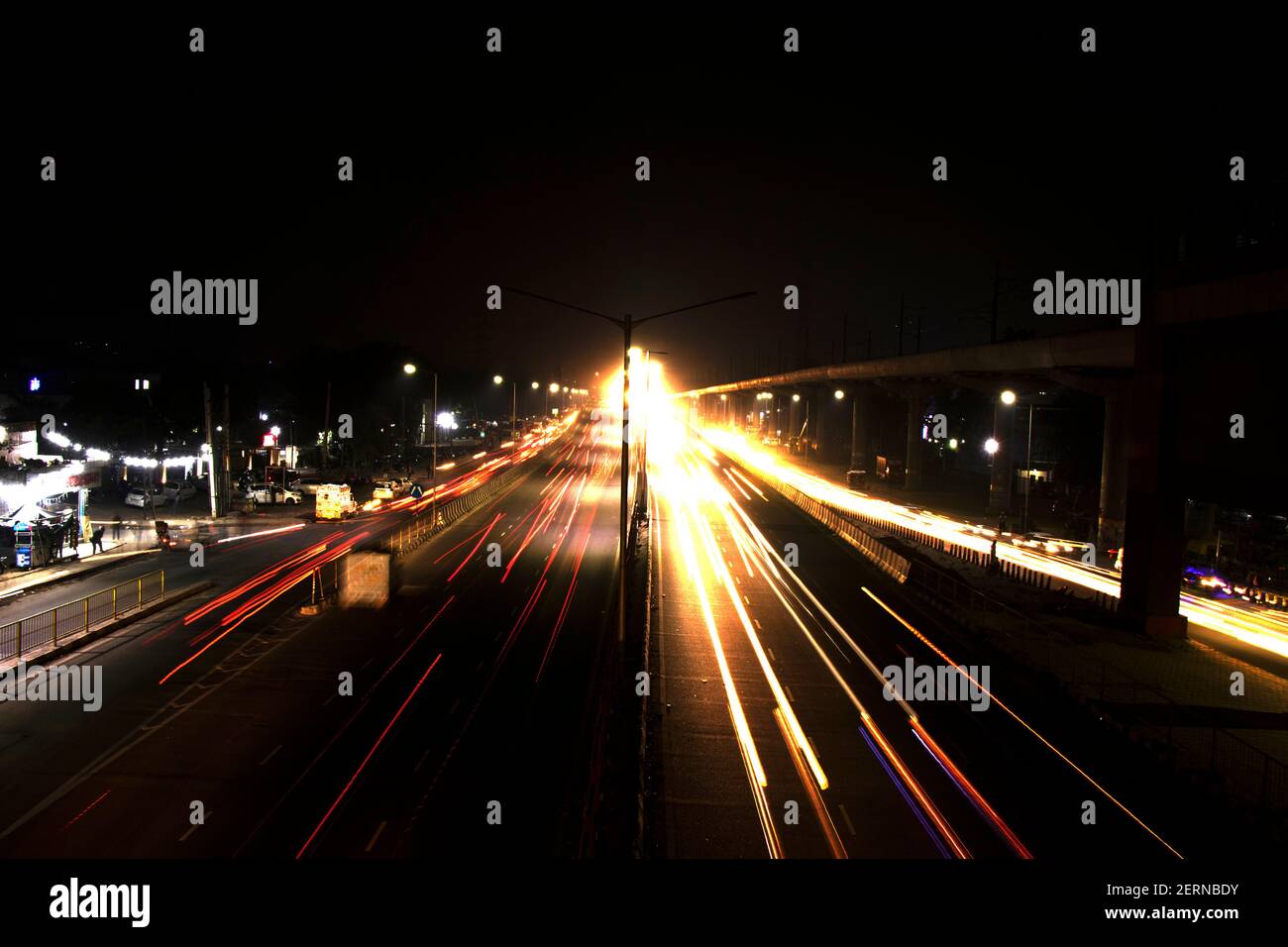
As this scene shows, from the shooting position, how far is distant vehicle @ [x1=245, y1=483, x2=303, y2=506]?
4441 centimetres

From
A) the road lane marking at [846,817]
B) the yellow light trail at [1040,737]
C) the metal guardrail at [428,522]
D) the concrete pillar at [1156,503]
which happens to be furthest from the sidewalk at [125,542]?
the concrete pillar at [1156,503]

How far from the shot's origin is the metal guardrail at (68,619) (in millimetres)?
17031

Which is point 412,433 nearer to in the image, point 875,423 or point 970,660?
point 875,423

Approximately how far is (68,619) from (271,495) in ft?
86.9

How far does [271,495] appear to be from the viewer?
44.6 m

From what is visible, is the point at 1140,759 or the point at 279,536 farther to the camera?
the point at 279,536

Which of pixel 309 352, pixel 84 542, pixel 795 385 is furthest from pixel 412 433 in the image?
pixel 84 542

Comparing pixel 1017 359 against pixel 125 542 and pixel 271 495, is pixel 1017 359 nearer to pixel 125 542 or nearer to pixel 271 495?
pixel 271 495

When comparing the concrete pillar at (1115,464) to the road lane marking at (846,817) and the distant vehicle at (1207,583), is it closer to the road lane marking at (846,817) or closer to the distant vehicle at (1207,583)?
the distant vehicle at (1207,583)

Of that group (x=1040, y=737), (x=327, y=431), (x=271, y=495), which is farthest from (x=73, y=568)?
(x=327, y=431)

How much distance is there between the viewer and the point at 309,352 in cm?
9350

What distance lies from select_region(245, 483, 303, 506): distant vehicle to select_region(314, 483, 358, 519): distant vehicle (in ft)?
19.3

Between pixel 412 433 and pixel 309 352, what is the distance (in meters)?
15.4

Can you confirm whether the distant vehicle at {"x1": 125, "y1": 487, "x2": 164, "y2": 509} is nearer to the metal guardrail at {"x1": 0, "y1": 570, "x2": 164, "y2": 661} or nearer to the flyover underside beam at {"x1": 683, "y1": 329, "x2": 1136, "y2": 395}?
the metal guardrail at {"x1": 0, "y1": 570, "x2": 164, "y2": 661}
